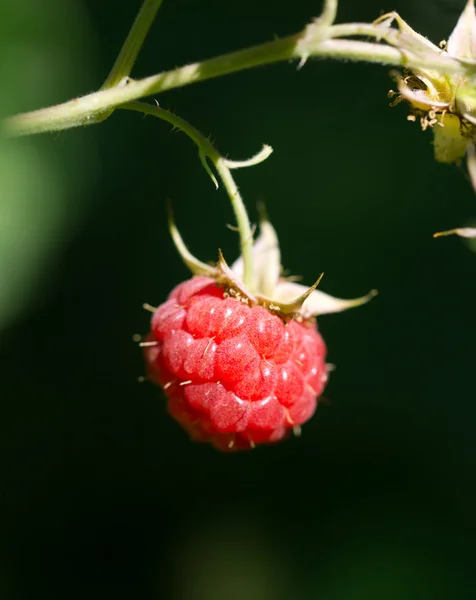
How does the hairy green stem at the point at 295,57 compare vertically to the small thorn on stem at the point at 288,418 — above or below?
above

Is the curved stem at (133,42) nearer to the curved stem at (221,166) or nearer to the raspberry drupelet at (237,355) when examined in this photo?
the curved stem at (221,166)

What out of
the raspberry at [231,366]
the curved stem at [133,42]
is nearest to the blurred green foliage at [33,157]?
the curved stem at [133,42]

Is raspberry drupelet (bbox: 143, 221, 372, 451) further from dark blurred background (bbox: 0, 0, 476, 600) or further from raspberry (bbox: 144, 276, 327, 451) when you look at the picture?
dark blurred background (bbox: 0, 0, 476, 600)

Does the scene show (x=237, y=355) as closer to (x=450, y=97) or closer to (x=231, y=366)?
(x=231, y=366)

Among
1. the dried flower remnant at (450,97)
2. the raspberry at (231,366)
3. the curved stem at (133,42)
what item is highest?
the curved stem at (133,42)

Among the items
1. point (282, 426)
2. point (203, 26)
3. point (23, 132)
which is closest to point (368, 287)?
point (203, 26)

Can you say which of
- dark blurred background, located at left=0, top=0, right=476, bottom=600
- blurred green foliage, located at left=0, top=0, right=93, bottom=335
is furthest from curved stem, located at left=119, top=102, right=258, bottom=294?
dark blurred background, located at left=0, top=0, right=476, bottom=600
